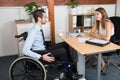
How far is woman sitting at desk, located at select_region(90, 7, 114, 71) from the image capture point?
103 inches

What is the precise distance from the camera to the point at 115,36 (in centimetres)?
296

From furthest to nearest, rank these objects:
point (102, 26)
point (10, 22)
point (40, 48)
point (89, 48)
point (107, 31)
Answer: point (10, 22), point (102, 26), point (107, 31), point (40, 48), point (89, 48)

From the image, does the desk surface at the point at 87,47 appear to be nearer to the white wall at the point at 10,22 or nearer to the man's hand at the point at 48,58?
the man's hand at the point at 48,58

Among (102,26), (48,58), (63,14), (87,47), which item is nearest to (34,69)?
(48,58)

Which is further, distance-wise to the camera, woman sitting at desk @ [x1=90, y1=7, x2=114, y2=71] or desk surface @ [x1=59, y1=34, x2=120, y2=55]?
woman sitting at desk @ [x1=90, y1=7, x2=114, y2=71]

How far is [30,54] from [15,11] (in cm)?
198

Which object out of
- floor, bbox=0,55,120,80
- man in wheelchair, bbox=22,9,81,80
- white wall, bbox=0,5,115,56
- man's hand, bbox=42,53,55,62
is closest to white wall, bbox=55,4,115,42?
white wall, bbox=0,5,115,56

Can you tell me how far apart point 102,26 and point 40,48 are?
1164 mm

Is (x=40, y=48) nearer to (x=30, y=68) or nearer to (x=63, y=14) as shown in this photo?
(x=30, y=68)

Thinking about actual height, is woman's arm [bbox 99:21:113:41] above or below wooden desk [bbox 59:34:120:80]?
above

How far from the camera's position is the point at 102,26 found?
9.40 feet

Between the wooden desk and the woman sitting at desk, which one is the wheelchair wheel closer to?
the wooden desk

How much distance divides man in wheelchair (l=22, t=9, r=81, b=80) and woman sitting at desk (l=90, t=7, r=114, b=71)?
2.13ft

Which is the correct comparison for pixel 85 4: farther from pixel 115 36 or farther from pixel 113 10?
pixel 115 36
